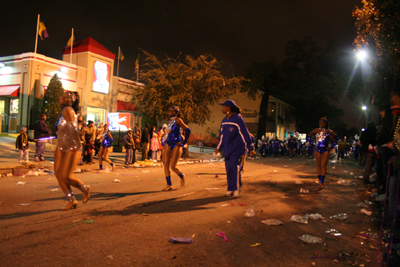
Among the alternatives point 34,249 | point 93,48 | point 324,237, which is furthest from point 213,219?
point 93,48

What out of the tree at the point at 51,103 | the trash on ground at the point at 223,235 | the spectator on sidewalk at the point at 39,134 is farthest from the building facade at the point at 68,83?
the trash on ground at the point at 223,235

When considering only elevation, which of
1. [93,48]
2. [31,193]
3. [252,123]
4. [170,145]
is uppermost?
[93,48]

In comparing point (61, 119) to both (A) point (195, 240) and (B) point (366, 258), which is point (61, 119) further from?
(B) point (366, 258)

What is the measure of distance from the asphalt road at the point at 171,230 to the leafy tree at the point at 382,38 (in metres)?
5.41

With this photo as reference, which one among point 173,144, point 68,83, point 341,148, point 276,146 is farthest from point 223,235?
point 341,148

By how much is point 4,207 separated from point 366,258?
565 centimetres

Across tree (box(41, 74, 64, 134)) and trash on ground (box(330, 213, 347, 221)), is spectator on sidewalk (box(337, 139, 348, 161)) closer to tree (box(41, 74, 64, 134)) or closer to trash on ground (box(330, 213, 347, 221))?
tree (box(41, 74, 64, 134))

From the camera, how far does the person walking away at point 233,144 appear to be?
680cm

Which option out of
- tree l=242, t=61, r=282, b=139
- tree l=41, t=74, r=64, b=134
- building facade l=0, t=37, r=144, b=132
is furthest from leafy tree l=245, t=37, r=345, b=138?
tree l=41, t=74, r=64, b=134

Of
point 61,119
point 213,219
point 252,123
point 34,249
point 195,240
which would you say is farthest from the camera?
point 252,123

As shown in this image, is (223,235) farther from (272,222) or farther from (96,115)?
(96,115)

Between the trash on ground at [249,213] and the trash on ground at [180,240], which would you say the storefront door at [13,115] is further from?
the trash on ground at [180,240]

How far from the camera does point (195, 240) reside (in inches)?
154

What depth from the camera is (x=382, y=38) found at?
10.2 metres
